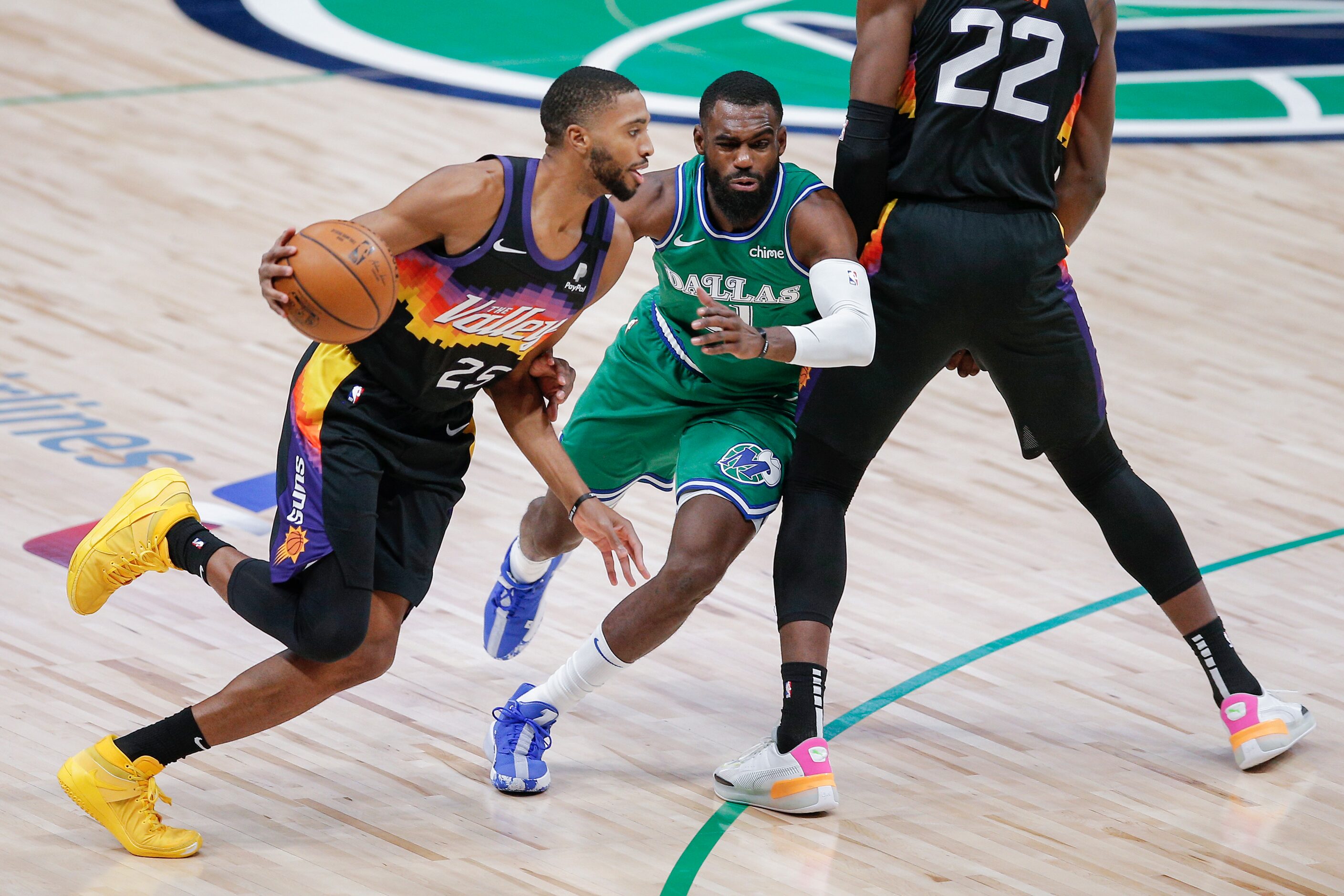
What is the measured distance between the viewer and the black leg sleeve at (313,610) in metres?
3.57

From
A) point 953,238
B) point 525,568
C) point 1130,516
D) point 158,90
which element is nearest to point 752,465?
point 953,238

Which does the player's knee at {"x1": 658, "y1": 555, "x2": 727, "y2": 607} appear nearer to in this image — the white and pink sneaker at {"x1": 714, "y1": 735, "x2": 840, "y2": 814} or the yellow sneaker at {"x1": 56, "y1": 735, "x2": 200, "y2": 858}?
the white and pink sneaker at {"x1": 714, "y1": 735, "x2": 840, "y2": 814}

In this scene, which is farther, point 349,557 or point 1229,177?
point 1229,177

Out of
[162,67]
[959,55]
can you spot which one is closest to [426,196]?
[959,55]

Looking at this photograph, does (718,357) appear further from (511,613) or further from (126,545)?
(126,545)

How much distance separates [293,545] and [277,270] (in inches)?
25.1

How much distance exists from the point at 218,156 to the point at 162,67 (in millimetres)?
1605

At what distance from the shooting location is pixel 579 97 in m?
3.65

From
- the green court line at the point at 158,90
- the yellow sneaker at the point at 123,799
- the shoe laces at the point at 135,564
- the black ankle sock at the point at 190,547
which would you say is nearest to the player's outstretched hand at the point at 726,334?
the black ankle sock at the point at 190,547

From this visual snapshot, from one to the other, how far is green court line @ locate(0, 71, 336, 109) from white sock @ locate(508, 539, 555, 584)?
251 inches

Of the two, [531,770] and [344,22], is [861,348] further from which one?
[344,22]

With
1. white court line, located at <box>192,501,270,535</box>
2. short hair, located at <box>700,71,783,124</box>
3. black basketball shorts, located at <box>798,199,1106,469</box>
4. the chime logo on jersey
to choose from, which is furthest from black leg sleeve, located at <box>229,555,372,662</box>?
the chime logo on jersey

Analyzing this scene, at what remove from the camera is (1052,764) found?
14.1ft

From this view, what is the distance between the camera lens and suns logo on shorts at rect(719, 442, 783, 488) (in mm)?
4113
